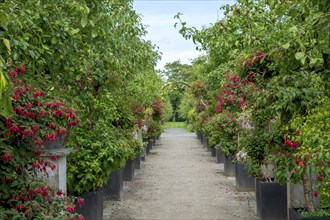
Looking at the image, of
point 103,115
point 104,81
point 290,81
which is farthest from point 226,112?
point 290,81

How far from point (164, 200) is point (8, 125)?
6306 millimetres

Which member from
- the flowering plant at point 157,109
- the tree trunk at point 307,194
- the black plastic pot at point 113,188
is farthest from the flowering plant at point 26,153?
the flowering plant at point 157,109

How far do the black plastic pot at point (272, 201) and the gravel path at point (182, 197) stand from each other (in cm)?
61

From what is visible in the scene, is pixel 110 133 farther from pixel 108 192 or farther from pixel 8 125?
pixel 8 125

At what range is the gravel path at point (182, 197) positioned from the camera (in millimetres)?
8523

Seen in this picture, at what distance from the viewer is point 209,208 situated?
902 centimetres

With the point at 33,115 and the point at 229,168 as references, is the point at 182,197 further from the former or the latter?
the point at 33,115

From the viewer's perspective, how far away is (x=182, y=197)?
10.2 meters

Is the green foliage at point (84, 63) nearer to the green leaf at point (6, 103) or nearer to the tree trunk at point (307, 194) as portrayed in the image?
the green leaf at point (6, 103)

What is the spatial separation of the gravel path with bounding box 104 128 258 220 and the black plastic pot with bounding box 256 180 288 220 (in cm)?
61

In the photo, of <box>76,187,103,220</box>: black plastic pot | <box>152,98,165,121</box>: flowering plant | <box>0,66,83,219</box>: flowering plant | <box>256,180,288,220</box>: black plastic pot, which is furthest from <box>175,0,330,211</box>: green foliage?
<box>152,98,165,121</box>: flowering plant

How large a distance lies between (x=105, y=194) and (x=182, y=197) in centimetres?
175

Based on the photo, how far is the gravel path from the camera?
28.0 ft

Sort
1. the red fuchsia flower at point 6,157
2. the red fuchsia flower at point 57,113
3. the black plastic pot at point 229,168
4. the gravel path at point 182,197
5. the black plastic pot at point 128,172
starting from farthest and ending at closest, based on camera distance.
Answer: the black plastic pot at point 229,168, the black plastic pot at point 128,172, the gravel path at point 182,197, the red fuchsia flower at point 57,113, the red fuchsia flower at point 6,157
